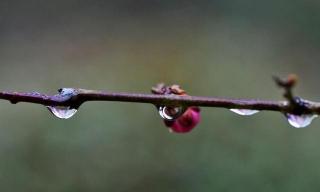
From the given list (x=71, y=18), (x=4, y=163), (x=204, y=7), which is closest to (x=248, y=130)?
(x=4, y=163)

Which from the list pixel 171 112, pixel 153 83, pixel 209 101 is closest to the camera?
pixel 209 101

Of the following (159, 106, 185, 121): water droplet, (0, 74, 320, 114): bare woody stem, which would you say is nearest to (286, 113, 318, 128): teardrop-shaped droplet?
(0, 74, 320, 114): bare woody stem

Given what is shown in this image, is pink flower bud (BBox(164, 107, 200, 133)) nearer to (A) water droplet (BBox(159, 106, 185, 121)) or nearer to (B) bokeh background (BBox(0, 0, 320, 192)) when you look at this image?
(A) water droplet (BBox(159, 106, 185, 121))

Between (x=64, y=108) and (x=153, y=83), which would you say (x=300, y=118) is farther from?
(x=153, y=83)

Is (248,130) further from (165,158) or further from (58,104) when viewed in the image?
(58,104)

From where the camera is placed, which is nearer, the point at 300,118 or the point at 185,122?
the point at 300,118

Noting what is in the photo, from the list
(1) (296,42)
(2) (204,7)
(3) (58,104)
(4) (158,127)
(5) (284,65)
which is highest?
(2) (204,7)

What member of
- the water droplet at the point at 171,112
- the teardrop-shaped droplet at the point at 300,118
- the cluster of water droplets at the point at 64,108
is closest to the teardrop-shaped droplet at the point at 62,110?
the cluster of water droplets at the point at 64,108

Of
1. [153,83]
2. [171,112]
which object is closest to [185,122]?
[171,112]
